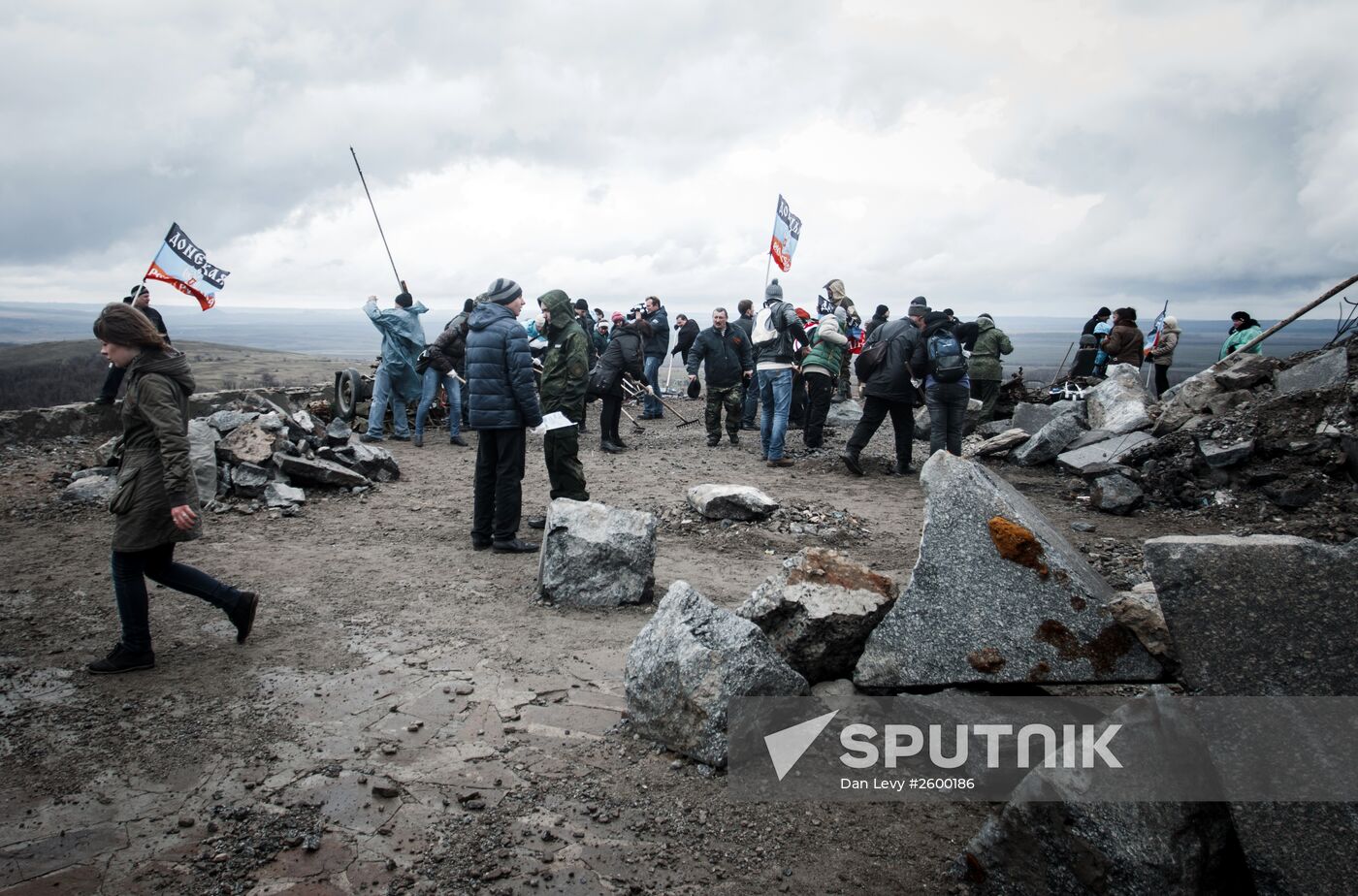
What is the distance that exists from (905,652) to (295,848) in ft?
8.33

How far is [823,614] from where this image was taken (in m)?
3.35

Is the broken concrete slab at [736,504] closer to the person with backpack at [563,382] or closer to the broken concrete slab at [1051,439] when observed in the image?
the person with backpack at [563,382]

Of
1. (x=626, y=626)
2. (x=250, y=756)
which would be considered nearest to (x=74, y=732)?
(x=250, y=756)

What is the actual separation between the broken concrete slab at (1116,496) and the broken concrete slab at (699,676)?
19.4 ft

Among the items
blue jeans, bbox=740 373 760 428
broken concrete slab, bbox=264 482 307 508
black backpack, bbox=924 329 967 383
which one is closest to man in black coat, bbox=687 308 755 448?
blue jeans, bbox=740 373 760 428

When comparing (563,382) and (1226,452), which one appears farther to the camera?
(1226,452)

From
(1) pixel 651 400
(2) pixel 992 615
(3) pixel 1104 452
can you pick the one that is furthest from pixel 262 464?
(3) pixel 1104 452

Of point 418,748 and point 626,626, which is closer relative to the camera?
point 418,748

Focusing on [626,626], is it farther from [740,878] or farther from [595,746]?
[740,878]

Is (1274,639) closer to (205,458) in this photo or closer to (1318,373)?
(1318,373)

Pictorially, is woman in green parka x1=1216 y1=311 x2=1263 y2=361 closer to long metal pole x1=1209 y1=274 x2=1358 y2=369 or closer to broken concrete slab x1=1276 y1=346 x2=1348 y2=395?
long metal pole x1=1209 y1=274 x2=1358 y2=369

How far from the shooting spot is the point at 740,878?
257cm

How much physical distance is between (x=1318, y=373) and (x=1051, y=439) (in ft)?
9.26

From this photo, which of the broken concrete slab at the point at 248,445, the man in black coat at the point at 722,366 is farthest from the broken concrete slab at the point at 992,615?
the man in black coat at the point at 722,366
